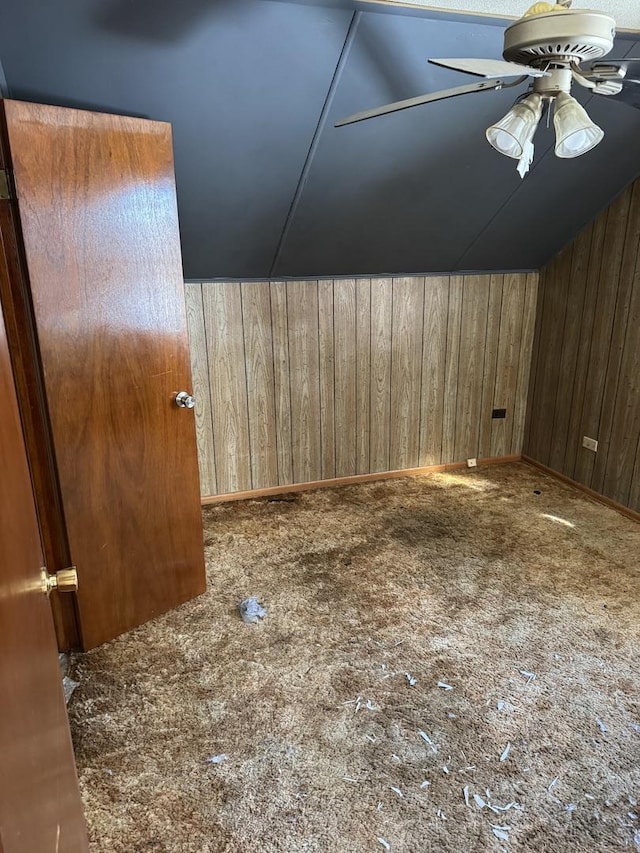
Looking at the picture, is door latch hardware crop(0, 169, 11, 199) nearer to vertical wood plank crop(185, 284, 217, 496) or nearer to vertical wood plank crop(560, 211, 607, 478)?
vertical wood plank crop(185, 284, 217, 496)

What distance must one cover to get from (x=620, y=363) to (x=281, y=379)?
1942 millimetres

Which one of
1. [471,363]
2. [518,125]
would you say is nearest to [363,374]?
→ [471,363]

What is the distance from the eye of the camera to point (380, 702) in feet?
6.62

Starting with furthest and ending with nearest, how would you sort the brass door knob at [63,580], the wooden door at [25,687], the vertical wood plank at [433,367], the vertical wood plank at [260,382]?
1. the vertical wood plank at [433,367]
2. the vertical wood plank at [260,382]
3. the brass door knob at [63,580]
4. the wooden door at [25,687]

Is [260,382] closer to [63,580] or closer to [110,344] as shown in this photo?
[110,344]

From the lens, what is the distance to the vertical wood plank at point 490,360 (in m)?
3.88

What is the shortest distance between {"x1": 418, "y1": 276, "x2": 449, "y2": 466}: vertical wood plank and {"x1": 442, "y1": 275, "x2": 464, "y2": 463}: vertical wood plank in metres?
0.03

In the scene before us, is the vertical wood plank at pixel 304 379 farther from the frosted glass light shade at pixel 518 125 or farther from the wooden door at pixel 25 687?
the wooden door at pixel 25 687

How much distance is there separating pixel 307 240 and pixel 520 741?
2441 mm

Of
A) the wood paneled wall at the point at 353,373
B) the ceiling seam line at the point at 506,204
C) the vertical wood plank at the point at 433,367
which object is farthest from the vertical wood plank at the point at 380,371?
the ceiling seam line at the point at 506,204

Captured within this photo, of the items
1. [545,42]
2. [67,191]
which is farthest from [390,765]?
[67,191]

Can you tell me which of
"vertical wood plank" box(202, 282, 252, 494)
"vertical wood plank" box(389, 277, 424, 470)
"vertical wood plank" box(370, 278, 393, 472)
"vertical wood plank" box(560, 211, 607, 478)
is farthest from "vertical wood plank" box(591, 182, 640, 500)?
"vertical wood plank" box(202, 282, 252, 494)

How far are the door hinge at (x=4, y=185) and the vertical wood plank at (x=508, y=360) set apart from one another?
2.99 metres

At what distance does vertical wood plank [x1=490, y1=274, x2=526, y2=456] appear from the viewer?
392 cm
